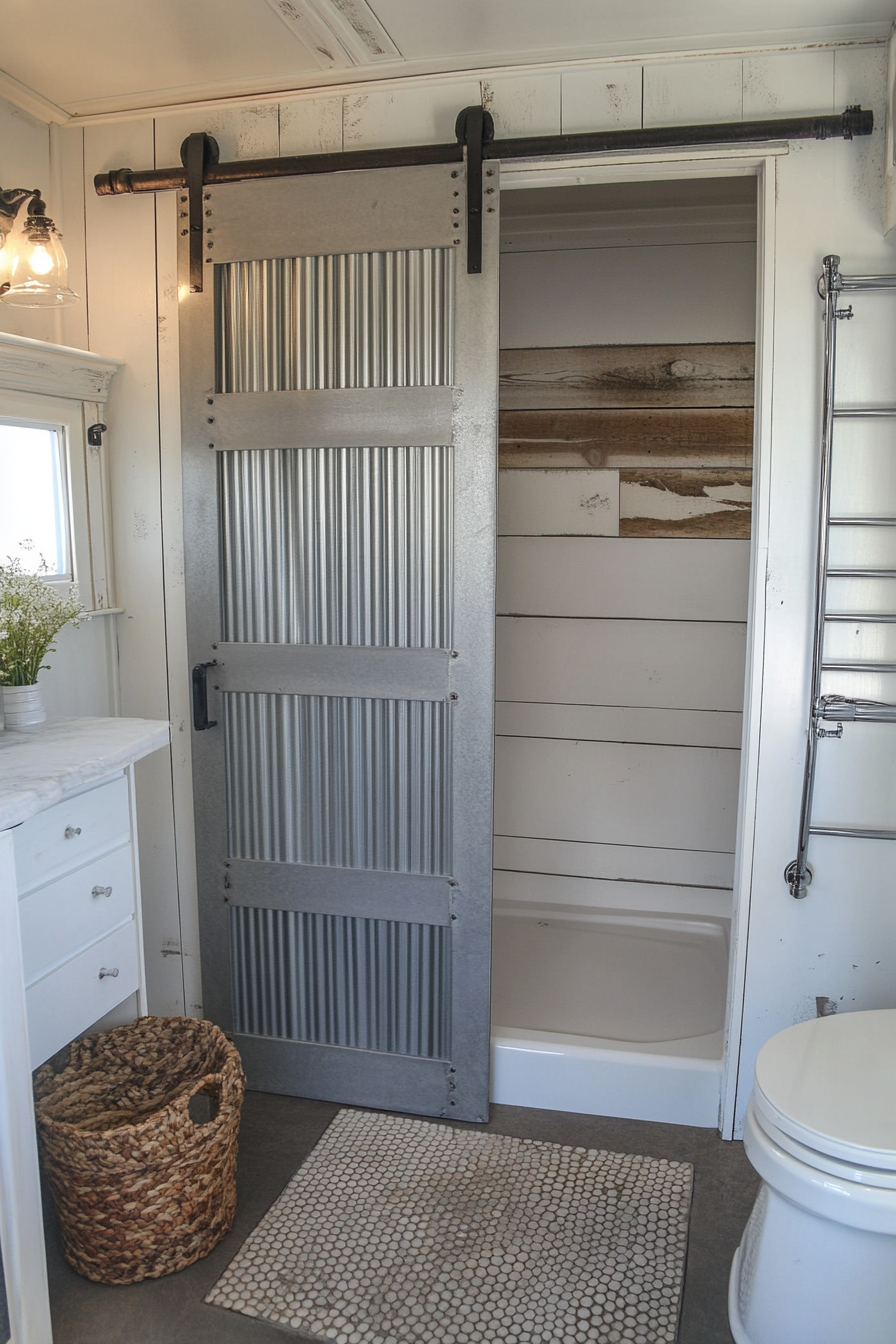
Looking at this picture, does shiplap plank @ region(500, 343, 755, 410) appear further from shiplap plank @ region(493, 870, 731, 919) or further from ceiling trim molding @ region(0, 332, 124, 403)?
shiplap plank @ region(493, 870, 731, 919)

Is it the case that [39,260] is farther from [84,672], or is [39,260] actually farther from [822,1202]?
[822,1202]

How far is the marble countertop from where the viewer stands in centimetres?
161

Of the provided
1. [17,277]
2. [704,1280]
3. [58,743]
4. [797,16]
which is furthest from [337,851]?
[797,16]

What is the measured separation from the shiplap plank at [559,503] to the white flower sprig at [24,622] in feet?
5.25

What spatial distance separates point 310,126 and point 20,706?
152 centimetres

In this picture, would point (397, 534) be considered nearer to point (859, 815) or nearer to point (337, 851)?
point (337, 851)

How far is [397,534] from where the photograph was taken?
91.6 inches

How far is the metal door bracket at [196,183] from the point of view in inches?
92.5

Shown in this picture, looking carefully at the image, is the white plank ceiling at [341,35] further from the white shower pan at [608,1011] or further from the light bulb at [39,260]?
the white shower pan at [608,1011]

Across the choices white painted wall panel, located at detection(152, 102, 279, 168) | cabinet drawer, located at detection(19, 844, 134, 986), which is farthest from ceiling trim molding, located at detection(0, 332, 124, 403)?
cabinet drawer, located at detection(19, 844, 134, 986)

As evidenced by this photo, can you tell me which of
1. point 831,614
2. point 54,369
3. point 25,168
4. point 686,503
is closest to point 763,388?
point 831,614

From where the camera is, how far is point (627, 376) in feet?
10.4

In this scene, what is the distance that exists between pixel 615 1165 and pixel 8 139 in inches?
110

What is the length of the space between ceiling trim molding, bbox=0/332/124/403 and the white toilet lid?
6.83 feet
